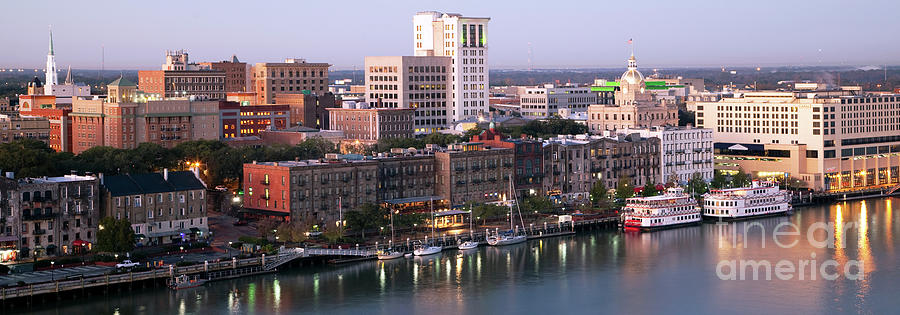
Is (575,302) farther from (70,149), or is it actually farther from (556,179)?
(70,149)

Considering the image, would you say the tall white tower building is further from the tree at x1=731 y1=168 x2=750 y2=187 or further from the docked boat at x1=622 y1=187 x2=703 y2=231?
the docked boat at x1=622 y1=187 x2=703 y2=231

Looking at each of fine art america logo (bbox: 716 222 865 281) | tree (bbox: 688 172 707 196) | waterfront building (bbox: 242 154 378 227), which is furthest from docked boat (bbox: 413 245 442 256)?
tree (bbox: 688 172 707 196)

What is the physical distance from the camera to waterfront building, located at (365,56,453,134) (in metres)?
144

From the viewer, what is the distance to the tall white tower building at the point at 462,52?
491 ft

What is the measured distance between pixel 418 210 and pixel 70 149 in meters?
45.2

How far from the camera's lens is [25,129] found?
12025cm

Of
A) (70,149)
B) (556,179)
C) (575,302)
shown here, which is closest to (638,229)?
(556,179)

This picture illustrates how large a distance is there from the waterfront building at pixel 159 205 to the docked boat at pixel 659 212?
2974 centimetres

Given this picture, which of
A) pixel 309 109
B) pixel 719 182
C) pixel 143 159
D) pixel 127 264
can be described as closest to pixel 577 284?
pixel 127 264

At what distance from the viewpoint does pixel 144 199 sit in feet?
261

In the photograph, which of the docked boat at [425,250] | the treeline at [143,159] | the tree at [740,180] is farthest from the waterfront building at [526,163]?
the docked boat at [425,250]

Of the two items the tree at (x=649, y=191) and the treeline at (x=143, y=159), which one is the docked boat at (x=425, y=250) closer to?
the treeline at (x=143, y=159)

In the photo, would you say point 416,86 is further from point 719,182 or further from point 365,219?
point 365,219

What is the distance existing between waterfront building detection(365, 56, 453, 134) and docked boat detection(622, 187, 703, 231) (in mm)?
51311
